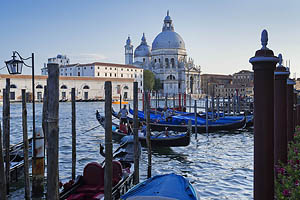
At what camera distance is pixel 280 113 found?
3391 millimetres

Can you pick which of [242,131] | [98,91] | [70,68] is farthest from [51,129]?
[70,68]

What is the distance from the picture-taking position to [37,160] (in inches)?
99.6

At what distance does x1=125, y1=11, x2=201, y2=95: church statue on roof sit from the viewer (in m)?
52.4

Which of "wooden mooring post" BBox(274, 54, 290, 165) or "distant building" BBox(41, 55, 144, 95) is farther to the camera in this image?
"distant building" BBox(41, 55, 144, 95)

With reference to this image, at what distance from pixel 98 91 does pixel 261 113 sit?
36.2 meters

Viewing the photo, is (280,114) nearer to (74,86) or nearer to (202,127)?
(202,127)

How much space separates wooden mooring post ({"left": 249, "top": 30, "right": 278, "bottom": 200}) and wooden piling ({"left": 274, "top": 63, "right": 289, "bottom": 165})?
1.37m

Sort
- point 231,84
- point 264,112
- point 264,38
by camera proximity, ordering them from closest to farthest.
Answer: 1. point 264,112
2. point 264,38
3. point 231,84

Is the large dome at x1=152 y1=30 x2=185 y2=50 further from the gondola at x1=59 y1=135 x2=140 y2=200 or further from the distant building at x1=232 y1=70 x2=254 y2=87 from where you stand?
the gondola at x1=59 y1=135 x2=140 y2=200

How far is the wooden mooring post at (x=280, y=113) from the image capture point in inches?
129

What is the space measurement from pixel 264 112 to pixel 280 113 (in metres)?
1.56

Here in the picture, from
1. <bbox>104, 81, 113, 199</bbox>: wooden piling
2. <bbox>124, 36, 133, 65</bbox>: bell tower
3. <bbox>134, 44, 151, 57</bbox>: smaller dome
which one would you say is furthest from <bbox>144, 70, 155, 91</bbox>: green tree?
<bbox>104, 81, 113, 199</bbox>: wooden piling

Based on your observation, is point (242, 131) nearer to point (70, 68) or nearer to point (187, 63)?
point (70, 68)

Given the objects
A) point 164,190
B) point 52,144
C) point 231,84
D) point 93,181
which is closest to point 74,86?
point 231,84
